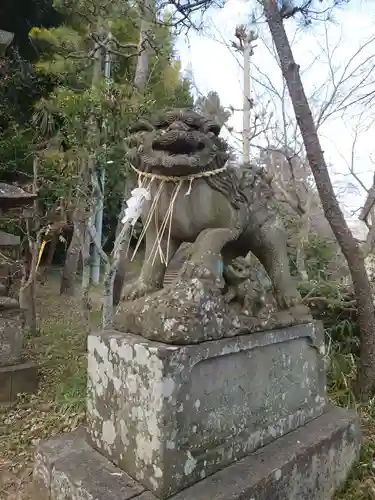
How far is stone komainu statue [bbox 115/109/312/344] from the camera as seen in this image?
1.65 meters

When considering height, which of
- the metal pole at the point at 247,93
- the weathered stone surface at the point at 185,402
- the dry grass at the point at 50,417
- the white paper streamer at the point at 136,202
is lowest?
the dry grass at the point at 50,417

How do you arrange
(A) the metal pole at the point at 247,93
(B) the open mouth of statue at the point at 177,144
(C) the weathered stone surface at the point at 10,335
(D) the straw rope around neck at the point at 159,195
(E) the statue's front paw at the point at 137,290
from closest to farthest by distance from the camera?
(B) the open mouth of statue at the point at 177,144
(D) the straw rope around neck at the point at 159,195
(E) the statue's front paw at the point at 137,290
(C) the weathered stone surface at the point at 10,335
(A) the metal pole at the point at 247,93

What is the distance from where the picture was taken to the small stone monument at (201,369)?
55.9 inches

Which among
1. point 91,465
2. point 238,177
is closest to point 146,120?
point 238,177

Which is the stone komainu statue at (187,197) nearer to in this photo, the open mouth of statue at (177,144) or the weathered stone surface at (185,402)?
the open mouth of statue at (177,144)

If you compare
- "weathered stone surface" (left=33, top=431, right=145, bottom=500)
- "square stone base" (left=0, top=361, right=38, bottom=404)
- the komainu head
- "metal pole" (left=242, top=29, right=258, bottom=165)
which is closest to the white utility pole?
"metal pole" (left=242, top=29, right=258, bottom=165)

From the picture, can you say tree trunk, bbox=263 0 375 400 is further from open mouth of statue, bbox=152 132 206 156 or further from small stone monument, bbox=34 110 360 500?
open mouth of statue, bbox=152 132 206 156

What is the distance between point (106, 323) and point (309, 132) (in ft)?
8.40

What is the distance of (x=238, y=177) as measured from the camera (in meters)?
2.06

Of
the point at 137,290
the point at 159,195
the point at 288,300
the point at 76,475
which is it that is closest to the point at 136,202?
the point at 159,195

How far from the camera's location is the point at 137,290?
1.84 m

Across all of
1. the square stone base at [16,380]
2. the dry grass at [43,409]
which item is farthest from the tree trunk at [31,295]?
the square stone base at [16,380]

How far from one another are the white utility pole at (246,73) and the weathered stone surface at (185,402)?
5.68 m

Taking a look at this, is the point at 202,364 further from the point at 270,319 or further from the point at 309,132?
the point at 309,132
